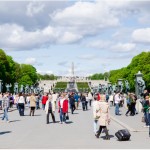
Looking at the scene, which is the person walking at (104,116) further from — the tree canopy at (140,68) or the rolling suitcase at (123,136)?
the tree canopy at (140,68)

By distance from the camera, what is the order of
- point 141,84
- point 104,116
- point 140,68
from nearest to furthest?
point 104,116
point 141,84
point 140,68

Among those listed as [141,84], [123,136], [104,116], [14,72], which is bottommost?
[123,136]

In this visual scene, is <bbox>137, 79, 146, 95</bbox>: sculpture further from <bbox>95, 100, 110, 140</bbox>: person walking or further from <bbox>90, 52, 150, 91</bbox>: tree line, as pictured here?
<bbox>90, 52, 150, 91</bbox>: tree line

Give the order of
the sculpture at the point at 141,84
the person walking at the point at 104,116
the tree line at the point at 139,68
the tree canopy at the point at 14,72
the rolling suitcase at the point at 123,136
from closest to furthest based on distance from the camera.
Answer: the rolling suitcase at the point at 123,136
the person walking at the point at 104,116
the sculpture at the point at 141,84
the tree line at the point at 139,68
the tree canopy at the point at 14,72

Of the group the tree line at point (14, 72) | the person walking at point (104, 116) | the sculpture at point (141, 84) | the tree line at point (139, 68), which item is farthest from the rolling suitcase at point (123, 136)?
the tree line at point (14, 72)

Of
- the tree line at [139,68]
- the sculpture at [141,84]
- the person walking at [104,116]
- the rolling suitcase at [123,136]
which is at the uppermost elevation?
the tree line at [139,68]

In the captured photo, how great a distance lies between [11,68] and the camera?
118m

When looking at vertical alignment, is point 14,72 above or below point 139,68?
above

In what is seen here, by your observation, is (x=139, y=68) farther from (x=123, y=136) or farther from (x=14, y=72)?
(x=123, y=136)

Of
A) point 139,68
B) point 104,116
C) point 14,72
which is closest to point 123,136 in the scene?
point 104,116

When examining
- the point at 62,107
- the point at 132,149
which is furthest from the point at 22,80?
the point at 132,149

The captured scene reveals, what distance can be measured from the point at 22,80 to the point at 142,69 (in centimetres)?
5815

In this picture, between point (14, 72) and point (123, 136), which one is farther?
point (14, 72)

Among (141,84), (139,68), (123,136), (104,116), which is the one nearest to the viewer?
(123,136)
